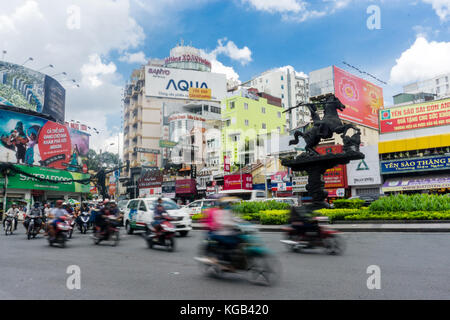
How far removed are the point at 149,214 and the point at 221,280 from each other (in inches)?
382

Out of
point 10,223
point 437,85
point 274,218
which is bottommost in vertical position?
point 10,223

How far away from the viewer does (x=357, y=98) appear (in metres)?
47.4

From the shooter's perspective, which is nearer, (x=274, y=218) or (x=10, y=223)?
(x=274, y=218)

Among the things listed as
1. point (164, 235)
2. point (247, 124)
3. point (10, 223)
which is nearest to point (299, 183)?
point (247, 124)

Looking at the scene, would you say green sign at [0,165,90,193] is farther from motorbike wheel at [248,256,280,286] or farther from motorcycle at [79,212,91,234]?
motorbike wheel at [248,256,280,286]

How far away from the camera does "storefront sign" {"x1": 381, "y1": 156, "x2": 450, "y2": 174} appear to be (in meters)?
32.8

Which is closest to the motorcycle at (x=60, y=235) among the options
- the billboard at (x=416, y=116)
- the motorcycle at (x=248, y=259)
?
the motorcycle at (x=248, y=259)

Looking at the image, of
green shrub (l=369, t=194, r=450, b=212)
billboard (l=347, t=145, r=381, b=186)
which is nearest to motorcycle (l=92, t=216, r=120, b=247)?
green shrub (l=369, t=194, r=450, b=212)

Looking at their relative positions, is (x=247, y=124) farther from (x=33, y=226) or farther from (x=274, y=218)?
(x=33, y=226)

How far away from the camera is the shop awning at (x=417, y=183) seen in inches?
1286

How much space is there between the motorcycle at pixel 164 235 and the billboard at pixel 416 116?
40.5m
